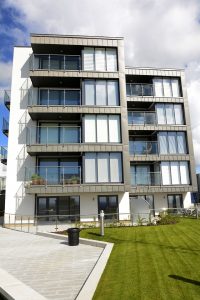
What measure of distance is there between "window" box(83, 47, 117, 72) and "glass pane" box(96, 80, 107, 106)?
1364 mm

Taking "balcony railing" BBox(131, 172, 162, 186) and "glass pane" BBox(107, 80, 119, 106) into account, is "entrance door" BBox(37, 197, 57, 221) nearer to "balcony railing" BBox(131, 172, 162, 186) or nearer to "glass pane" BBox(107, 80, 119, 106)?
"balcony railing" BBox(131, 172, 162, 186)

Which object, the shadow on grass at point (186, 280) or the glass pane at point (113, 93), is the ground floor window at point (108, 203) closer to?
the glass pane at point (113, 93)

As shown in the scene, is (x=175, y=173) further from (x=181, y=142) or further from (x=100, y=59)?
(x=100, y=59)

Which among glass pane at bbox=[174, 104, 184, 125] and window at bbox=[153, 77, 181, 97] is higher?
window at bbox=[153, 77, 181, 97]

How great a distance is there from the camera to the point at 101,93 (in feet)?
88.8

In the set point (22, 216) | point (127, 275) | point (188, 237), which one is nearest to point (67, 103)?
point (22, 216)

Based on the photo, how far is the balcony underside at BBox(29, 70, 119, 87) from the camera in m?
26.5

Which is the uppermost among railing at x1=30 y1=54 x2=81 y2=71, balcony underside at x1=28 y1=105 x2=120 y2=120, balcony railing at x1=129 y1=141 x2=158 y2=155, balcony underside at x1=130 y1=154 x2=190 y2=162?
railing at x1=30 y1=54 x2=81 y2=71

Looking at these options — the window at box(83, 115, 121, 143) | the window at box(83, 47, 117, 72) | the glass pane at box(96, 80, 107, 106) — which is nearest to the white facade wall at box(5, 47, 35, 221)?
the window at box(83, 115, 121, 143)

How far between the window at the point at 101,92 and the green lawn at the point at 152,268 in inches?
581

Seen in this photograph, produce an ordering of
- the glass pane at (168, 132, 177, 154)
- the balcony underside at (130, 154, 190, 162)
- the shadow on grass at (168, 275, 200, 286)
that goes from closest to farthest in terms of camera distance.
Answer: the shadow on grass at (168, 275, 200, 286) < the balcony underside at (130, 154, 190, 162) < the glass pane at (168, 132, 177, 154)

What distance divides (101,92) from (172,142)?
32.4ft

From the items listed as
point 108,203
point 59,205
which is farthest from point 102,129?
point 59,205

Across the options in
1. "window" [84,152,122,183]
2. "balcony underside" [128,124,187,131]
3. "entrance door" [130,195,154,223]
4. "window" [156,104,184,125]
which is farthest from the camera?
"window" [156,104,184,125]
